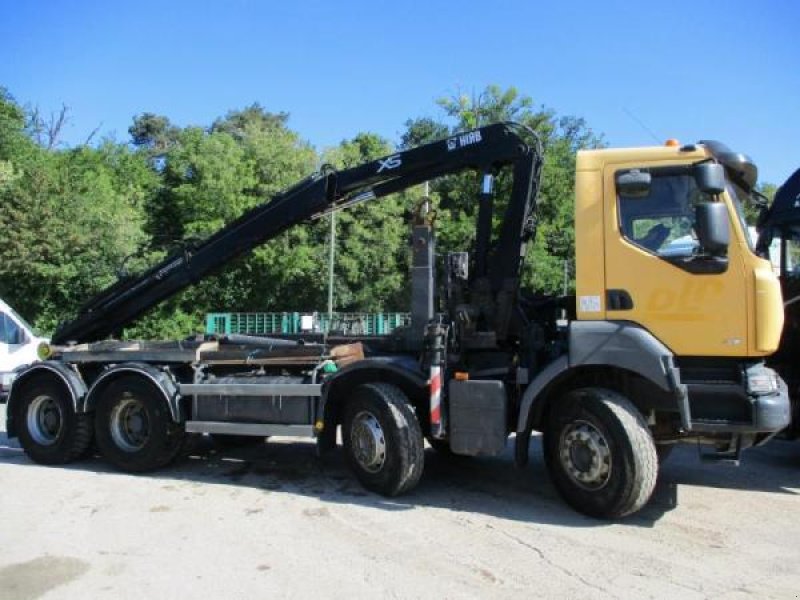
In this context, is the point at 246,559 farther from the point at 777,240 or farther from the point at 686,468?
the point at 777,240

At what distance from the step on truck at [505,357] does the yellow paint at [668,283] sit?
0.04 feet

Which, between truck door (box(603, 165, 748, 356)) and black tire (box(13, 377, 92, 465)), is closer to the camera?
truck door (box(603, 165, 748, 356))

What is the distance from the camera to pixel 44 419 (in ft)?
29.2

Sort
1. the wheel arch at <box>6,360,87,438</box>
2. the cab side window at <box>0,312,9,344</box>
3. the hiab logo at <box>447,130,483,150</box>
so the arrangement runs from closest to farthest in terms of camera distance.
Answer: the hiab logo at <box>447,130,483,150</box> < the wheel arch at <box>6,360,87,438</box> < the cab side window at <box>0,312,9,344</box>

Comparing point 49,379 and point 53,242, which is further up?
point 53,242

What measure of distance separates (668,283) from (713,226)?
0.61 meters

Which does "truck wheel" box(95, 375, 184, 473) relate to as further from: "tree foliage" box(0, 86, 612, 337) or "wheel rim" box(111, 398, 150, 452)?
"tree foliage" box(0, 86, 612, 337)

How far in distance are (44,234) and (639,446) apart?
28.4 m

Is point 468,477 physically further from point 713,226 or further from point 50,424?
point 50,424

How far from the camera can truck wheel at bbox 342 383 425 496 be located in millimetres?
6520

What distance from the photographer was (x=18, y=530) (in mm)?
5895

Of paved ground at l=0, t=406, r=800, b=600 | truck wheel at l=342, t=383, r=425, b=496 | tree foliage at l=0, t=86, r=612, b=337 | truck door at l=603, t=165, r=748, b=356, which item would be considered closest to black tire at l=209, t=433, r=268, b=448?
paved ground at l=0, t=406, r=800, b=600

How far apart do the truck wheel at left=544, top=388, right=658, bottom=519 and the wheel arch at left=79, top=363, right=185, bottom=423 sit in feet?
13.8

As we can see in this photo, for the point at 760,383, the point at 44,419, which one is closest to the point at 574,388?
the point at 760,383
